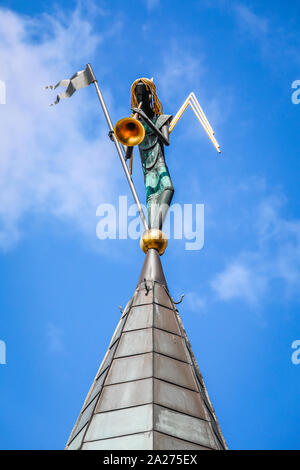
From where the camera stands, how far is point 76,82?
18203 mm

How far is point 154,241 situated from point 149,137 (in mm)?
2579

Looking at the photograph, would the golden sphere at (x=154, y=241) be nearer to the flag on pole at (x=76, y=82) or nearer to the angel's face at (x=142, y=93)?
the angel's face at (x=142, y=93)

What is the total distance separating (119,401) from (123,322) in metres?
2.29

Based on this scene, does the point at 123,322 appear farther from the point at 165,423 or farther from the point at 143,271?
the point at 165,423

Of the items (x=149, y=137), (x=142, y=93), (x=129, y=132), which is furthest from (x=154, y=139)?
(x=129, y=132)

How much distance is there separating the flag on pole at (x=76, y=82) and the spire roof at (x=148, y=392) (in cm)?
469

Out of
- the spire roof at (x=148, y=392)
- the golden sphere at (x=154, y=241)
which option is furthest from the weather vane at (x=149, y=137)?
the spire roof at (x=148, y=392)

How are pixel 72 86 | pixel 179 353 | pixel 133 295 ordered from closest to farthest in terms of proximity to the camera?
pixel 179 353 < pixel 133 295 < pixel 72 86

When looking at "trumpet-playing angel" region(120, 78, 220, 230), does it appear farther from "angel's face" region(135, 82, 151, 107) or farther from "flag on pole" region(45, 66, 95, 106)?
"flag on pole" region(45, 66, 95, 106)

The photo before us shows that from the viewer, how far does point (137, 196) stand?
17.0m

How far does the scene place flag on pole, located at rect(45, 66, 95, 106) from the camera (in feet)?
59.2

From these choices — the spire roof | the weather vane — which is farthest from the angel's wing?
the spire roof

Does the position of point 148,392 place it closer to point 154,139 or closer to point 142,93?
point 154,139
